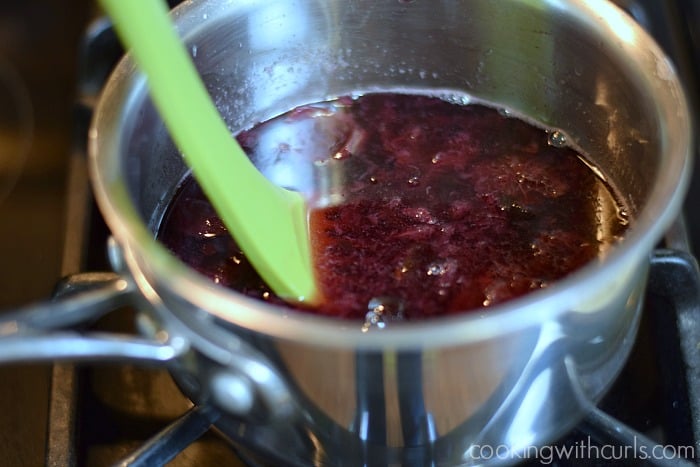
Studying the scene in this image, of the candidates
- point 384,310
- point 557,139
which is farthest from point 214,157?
point 557,139

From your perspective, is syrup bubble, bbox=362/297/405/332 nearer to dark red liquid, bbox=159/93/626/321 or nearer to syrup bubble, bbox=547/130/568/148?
dark red liquid, bbox=159/93/626/321

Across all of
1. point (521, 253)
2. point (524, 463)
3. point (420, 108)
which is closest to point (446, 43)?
point (420, 108)

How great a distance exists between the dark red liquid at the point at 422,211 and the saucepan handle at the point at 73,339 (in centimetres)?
17

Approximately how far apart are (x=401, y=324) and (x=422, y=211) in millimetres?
239

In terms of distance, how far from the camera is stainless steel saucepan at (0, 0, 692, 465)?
0.53 meters

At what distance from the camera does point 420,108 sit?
36.9 inches

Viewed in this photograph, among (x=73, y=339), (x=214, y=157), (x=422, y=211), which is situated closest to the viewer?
(x=73, y=339)

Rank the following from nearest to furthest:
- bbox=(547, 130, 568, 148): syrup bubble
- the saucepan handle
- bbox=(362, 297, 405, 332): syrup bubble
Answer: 1. the saucepan handle
2. bbox=(362, 297, 405, 332): syrup bubble
3. bbox=(547, 130, 568, 148): syrup bubble

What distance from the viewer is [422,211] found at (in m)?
0.81

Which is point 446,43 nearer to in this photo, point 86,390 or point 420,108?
point 420,108

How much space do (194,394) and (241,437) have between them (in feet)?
0.16

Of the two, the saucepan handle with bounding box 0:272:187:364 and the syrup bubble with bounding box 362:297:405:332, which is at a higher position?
the saucepan handle with bounding box 0:272:187:364

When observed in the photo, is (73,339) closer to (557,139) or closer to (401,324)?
(401,324)

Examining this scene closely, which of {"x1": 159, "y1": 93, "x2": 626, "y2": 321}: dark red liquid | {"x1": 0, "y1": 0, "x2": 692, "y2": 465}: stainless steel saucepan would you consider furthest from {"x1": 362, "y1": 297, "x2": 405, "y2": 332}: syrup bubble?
{"x1": 0, "y1": 0, "x2": 692, "y2": 465}: stainless steel saucepan
